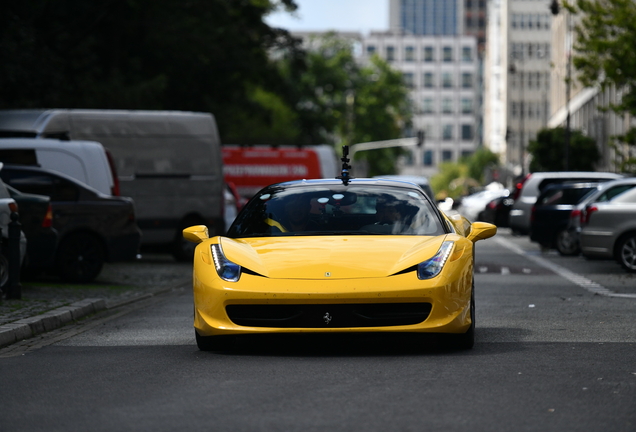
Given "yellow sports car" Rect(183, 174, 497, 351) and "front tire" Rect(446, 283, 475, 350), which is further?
Result: "front tire" Rect(446, 283, 475, 350)

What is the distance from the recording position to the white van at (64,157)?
1864 cm

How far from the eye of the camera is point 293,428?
20.5 ft

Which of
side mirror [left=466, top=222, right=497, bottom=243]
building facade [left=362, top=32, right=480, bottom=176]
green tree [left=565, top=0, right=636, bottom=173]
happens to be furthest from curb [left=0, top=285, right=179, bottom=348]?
building facade [left=362, top=32, right=480, bottom=176]

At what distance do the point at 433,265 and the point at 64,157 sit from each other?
10713 millimetres

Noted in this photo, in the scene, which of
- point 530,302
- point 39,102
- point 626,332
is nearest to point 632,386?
point 626,332

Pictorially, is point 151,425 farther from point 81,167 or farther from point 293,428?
point 81,167

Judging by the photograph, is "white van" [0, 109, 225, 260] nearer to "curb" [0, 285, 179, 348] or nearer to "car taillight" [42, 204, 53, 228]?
"car taillight" [42, 204, 53, 228]

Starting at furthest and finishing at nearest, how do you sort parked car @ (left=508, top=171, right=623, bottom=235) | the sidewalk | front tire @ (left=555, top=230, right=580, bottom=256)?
1. parked car @ (left=508, top=171, right=623, bottom=235)
2. front tire @ (left=555, top=230, right=580, bottom=256)
3. the sidewalk

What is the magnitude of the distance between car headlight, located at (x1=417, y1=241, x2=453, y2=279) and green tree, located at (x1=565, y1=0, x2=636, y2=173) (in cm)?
2707

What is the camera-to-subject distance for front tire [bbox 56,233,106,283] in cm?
1766

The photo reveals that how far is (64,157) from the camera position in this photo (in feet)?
61.8

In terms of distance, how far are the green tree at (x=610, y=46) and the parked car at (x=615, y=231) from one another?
49.8 feet

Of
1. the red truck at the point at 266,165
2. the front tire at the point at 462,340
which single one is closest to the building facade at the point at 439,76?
the red truck at the point at 266,165

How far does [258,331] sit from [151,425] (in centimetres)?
274
